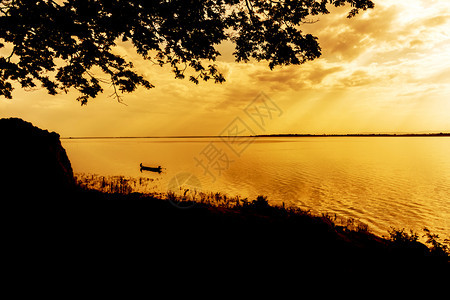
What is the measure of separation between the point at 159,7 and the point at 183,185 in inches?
793

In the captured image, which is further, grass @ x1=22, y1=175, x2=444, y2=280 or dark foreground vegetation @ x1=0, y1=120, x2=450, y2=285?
grass @ x1=22, y1=175, x2=444, y2=280

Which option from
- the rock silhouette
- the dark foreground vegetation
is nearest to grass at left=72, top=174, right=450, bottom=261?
the dark foreground vegetation

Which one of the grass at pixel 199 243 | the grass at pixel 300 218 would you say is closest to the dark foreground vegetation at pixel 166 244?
the grass at pixel 199 243

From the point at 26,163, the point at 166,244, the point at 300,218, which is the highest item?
the point at 26,163

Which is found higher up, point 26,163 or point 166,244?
point 26,163

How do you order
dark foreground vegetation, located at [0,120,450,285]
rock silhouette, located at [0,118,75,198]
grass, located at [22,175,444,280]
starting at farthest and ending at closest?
rock silhouette, located at [0,118,75,198] → grass, located at [22,175,444,280] → dark foreground vegetation, located at [0,120,450,285]

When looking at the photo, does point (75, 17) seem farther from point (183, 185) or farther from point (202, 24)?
point (183, 185)

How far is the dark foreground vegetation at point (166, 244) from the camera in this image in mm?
4523

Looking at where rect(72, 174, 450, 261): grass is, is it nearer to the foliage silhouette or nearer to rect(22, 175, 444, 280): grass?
rect(22, 175, 444, 280): grass

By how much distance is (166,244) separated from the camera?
16.6 ft

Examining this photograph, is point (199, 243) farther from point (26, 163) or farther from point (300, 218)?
point (26, 163)

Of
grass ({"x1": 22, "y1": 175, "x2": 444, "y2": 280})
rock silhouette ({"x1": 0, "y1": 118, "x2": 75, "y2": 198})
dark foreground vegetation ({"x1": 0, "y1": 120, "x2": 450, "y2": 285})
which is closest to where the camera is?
dark foreground vegetation ({"x1": 0, "y1": 120, "x2": 450, "y2": 285})

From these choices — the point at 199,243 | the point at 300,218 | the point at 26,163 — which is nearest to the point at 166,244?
the point at 199,243

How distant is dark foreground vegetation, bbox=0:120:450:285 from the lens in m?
4.52
